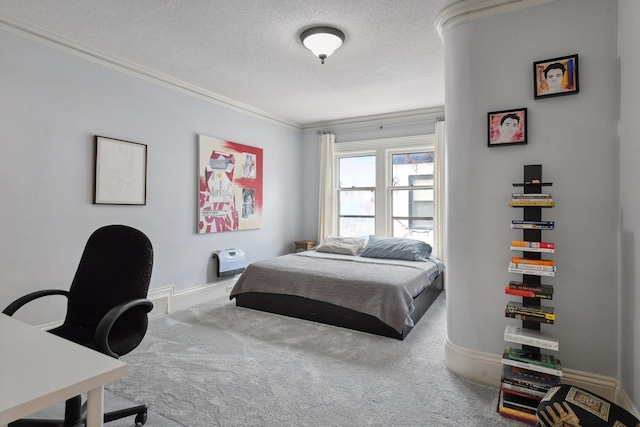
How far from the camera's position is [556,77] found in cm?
217

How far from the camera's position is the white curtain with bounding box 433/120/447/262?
4.90 metres

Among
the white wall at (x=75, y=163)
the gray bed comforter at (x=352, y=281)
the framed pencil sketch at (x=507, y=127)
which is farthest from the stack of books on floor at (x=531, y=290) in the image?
the white wall at (x=75, y=163)

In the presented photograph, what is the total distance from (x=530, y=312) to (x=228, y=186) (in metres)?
3.70

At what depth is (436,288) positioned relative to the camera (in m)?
4.68

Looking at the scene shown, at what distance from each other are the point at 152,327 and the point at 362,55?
3.30 meters

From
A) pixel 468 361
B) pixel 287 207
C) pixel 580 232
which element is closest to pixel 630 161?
pixel 580 232

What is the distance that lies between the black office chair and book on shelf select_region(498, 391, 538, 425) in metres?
1.99

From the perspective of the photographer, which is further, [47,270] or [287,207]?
[287,207]

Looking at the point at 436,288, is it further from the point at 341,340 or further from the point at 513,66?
the point at 513,66

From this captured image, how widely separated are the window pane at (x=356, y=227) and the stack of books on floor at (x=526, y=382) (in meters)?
3.58

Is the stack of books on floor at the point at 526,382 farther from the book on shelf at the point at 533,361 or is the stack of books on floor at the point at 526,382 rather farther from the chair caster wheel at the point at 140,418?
the chair caster wheel at the point at 140,418

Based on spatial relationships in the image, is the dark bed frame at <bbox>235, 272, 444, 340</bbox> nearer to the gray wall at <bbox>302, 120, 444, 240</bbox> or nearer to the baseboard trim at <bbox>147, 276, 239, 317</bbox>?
the baseboard trim at <bbox>147, 276, 239, 317</bbox>

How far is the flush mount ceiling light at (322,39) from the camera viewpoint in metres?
2.82

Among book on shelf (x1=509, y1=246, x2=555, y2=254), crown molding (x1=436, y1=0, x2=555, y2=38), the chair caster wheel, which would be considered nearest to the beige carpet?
the chair caster wheel
